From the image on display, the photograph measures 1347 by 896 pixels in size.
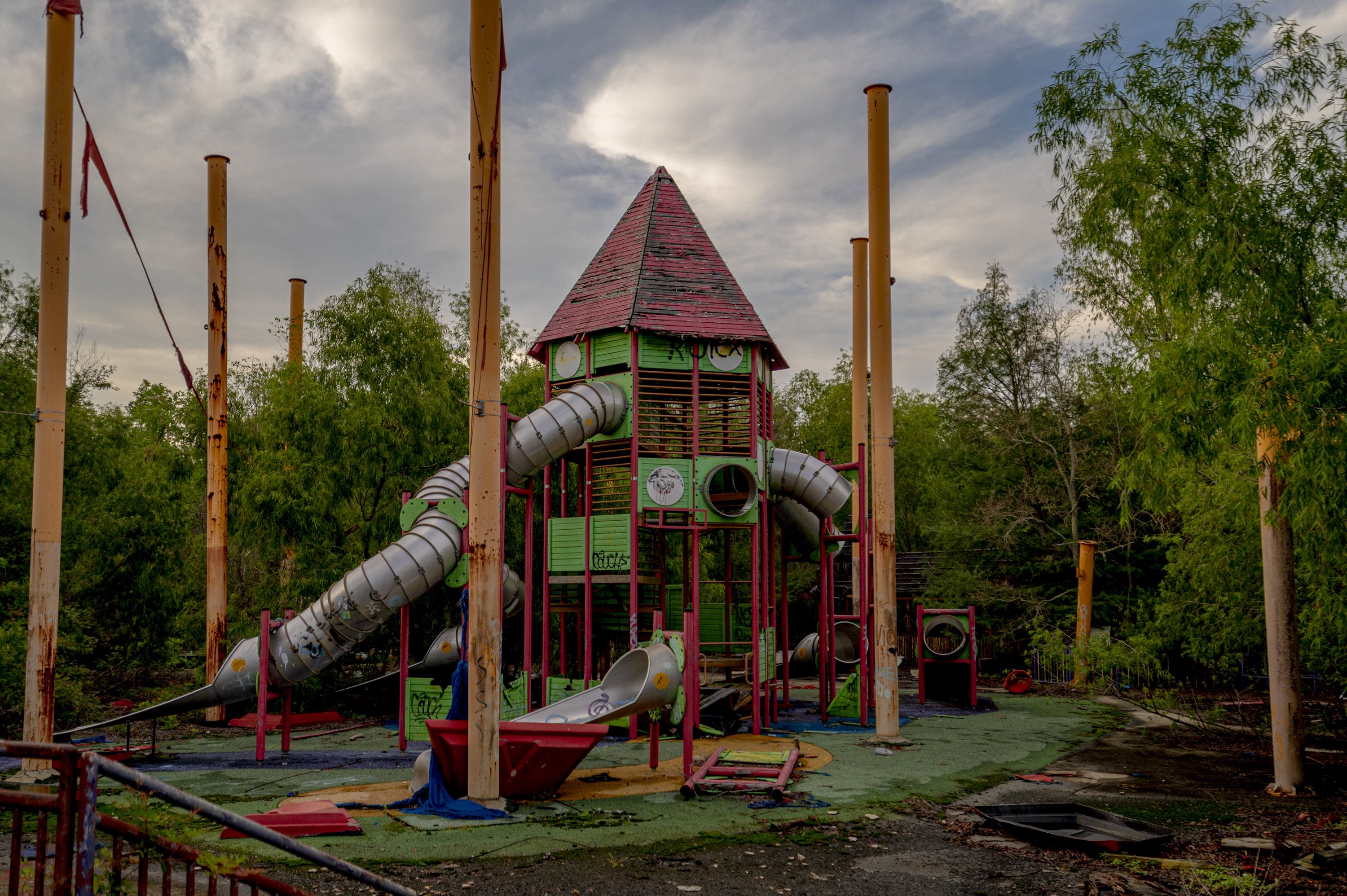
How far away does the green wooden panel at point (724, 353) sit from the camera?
1634 cm

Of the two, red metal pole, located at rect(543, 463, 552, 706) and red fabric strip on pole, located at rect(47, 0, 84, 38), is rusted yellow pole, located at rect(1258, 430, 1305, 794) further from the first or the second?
red fabric strip on pole, located at rect(47, 0, 84, 38)

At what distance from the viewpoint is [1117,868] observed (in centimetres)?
774

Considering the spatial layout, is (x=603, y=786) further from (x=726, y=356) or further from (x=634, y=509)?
(x=726, y=356)

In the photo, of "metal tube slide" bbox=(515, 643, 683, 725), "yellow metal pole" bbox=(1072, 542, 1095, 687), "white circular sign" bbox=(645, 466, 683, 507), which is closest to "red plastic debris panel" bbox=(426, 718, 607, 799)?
"metal tube slide" bbox=(515, 643, 683, 725)

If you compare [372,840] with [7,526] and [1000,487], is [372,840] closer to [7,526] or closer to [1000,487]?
[7,526]

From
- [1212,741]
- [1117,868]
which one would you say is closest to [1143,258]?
[1117,868]

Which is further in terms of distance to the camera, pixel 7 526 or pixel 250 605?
pixel 250 605

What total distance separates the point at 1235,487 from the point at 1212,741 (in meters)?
5.12

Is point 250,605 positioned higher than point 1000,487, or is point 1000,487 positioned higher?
point 1000,487

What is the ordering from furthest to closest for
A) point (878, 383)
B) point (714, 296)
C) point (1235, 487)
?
1. point (714, 296)
2. point (878, 383)
3. point (1235, 487)

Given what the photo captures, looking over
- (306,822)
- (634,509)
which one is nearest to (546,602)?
(634,509)

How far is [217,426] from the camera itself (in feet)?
58.0

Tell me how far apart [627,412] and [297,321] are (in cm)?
947

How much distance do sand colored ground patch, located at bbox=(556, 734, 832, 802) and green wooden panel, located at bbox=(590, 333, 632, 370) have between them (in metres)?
6.17
